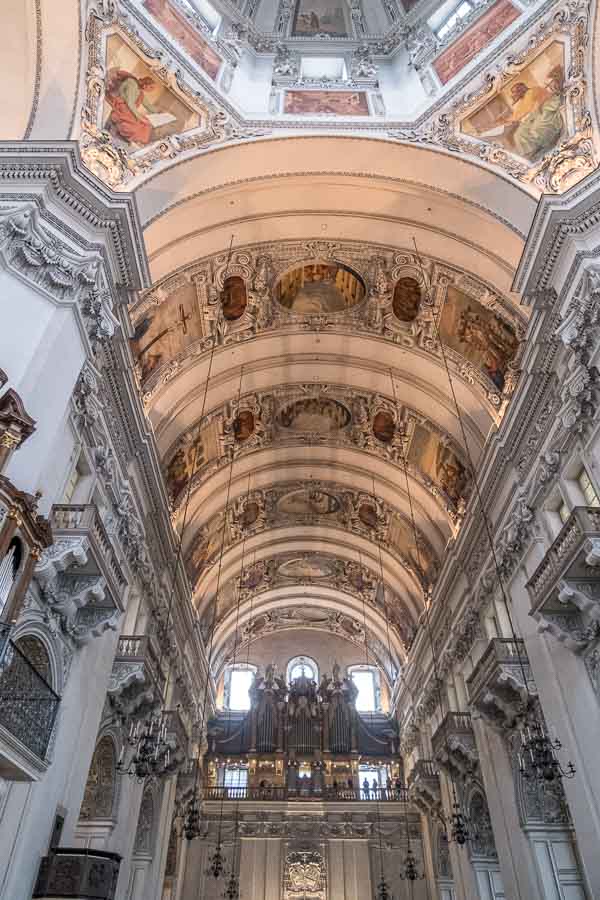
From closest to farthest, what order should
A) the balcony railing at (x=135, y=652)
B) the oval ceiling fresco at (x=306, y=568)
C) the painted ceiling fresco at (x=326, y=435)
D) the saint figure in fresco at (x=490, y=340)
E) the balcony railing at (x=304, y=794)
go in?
the balcony railing at (x=135, y=652)
the saint figure in fresco at (x=490, y=340)
the painted ceiling fresco at (x=326, y=435)
the balcony railing at (x=304, y=794)
the oval ceiling fresco at (x=306, y=568)

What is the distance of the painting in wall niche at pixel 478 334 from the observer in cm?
1395

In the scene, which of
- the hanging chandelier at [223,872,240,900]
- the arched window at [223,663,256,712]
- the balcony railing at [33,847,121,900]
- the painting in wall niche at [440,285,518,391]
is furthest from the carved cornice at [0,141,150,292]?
the arched window at [223,663,256,712]

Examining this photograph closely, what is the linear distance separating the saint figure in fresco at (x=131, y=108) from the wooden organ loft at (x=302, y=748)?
71.2 feet

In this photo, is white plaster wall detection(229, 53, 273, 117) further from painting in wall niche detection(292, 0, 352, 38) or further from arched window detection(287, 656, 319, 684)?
arched window detection(287, 656, 319, 684)

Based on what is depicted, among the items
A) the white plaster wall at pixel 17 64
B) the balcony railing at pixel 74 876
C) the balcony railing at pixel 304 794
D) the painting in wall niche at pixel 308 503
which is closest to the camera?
the balcony railing at pixel 74 876

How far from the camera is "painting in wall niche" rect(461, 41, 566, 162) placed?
38.9ft

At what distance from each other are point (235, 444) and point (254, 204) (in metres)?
7.39

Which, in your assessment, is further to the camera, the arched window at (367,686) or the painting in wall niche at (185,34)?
the arched window at (367,686)

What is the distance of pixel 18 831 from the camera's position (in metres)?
8.41

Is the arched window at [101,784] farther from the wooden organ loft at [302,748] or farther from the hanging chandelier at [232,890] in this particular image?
the wooden organ loft at [302,748]

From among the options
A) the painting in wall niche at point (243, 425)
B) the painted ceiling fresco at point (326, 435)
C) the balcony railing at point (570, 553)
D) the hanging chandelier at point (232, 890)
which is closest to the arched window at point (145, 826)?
the hanging chandelier at point (232, 890)

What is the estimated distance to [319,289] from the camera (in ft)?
52.3

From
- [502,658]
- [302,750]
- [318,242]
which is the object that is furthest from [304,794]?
[318,242]

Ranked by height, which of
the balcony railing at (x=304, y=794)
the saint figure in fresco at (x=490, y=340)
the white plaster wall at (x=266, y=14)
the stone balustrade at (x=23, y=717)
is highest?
the white plaster wall at (x=266, y=14)
